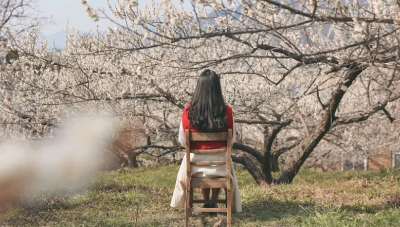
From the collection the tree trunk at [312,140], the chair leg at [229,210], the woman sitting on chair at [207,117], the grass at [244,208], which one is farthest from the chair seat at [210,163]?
the tree trunk at [312,140]

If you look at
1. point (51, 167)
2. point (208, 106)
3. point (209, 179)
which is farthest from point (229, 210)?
point (51, 167)

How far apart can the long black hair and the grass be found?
1.07m

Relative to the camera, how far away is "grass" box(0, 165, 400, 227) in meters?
4.88

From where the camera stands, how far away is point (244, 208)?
5.75m

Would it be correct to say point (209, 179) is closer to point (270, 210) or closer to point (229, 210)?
point (229, 210)

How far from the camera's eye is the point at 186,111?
4.79 m

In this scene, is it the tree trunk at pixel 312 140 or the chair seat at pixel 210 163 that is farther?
the tree trunk at pixel 312 140

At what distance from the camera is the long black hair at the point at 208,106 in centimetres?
459

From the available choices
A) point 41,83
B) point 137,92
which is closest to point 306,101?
point 137,92

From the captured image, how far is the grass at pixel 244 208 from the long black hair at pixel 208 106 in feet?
3.52

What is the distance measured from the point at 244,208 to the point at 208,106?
176 cm

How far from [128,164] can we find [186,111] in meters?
9.35

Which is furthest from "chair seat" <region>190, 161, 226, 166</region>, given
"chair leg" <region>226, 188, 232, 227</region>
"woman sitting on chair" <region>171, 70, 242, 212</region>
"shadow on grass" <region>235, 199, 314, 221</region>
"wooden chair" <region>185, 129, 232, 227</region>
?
"shadow on grass" <region>235, 199, 314, 221</region>

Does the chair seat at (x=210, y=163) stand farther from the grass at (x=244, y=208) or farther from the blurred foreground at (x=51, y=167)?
the blurred foreground at (x=51, y=167)
